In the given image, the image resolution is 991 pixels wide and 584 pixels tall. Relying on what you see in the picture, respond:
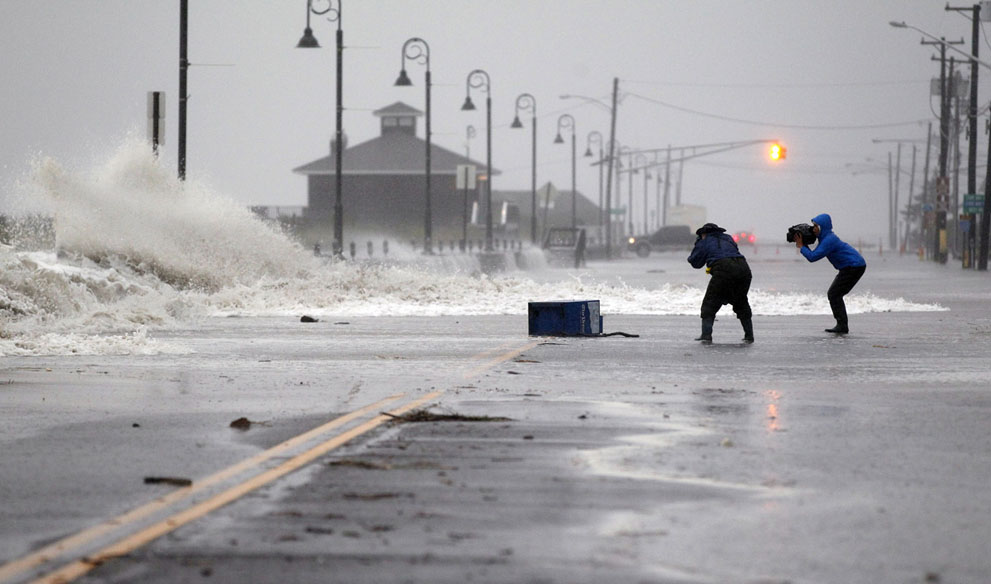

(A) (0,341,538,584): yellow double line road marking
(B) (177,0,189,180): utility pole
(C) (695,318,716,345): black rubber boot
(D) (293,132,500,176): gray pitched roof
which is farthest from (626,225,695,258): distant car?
(A) (0,341,538,584): yellow double line road marking

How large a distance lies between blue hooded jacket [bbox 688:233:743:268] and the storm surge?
673cm

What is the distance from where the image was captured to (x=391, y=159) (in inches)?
4286

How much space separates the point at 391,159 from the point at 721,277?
3561 inches

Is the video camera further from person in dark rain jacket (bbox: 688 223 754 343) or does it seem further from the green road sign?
the green road sign

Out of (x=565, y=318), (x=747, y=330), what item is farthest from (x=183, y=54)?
(x=747, y=330)

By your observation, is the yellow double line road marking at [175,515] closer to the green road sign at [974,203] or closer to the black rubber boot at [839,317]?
the black rubber boot at [839,317]

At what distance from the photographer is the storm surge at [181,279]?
2283 centimetres

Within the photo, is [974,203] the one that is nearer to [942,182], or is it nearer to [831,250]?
[942,182]

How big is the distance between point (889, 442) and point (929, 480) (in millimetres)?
1526

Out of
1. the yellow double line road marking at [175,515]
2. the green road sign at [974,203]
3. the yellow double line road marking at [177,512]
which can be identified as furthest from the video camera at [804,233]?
the green road sign at [974,203]

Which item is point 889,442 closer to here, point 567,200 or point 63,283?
point 63,283

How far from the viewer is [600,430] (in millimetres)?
10188

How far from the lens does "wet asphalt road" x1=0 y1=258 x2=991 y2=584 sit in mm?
6195

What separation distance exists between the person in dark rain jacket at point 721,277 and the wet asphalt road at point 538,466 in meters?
2.41
